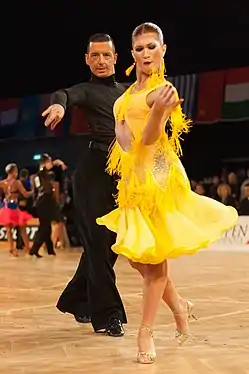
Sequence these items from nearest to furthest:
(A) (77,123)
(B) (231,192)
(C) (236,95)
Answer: (B) (231,192)
(C) (236,95)
(A) (77,123)

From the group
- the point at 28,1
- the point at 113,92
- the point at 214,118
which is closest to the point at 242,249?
the point at 214,118

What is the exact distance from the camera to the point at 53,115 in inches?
122

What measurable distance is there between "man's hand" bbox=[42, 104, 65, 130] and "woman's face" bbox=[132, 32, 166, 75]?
0.42m

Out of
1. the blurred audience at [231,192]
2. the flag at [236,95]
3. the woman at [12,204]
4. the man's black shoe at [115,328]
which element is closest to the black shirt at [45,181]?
the woman at [12,204]

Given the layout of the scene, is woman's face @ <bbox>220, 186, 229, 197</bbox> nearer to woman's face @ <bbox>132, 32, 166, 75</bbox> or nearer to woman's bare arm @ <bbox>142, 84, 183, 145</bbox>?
woman's face @ <bbox>132, 32, 166, 75</bbox>

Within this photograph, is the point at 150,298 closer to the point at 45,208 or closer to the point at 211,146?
the point at 45,208

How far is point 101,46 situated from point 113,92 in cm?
26

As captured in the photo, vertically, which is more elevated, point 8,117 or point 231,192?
point 8,117

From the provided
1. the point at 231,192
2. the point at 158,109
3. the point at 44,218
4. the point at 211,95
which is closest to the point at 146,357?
the point at 158,109

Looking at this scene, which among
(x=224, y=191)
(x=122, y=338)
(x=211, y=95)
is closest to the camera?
(x=122, y=338)

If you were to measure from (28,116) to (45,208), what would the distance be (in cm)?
676

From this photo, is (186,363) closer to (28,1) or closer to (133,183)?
Result: (133,183)

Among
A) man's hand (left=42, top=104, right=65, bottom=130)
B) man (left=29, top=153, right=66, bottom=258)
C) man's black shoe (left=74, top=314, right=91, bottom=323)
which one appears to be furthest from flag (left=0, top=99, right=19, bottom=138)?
man's hand (left=42, top=104, right=65, bottom=130)

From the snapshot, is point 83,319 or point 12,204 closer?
point 83,319
